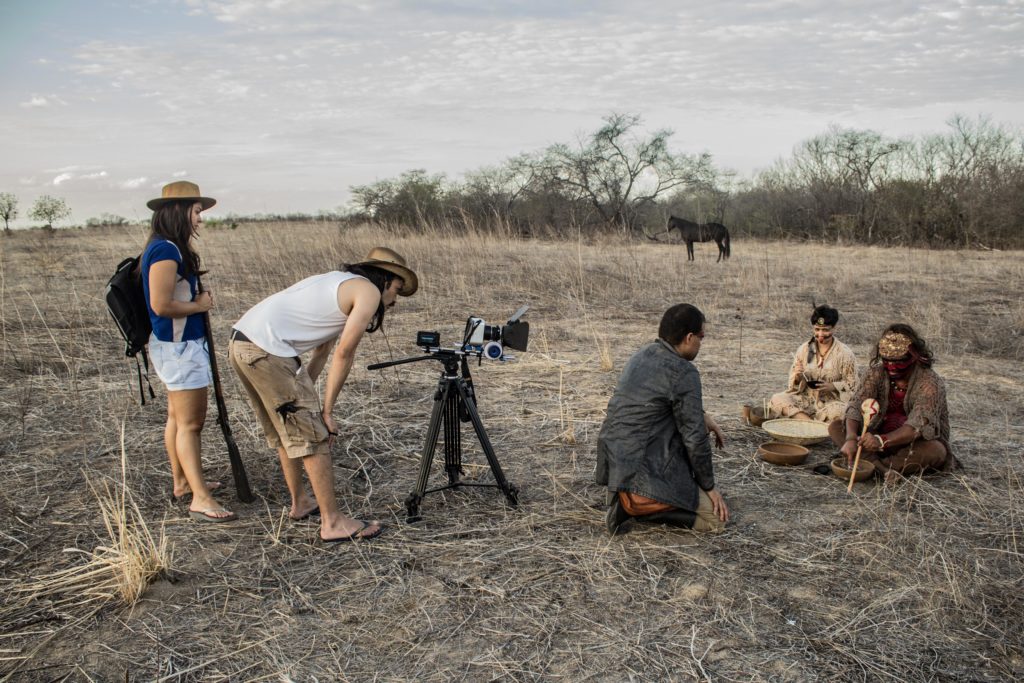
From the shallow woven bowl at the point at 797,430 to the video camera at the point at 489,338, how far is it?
2.05m

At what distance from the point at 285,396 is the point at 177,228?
93 centimetres

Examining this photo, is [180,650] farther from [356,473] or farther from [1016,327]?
[1016,327]

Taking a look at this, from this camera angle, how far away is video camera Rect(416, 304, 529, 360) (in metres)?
3.34

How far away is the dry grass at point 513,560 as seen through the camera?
8.34 feet

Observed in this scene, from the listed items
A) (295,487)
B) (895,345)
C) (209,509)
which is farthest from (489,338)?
(895,345)

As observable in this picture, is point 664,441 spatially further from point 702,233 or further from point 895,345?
point 702,233

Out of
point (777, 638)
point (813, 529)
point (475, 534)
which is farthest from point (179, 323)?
point (813, 529)

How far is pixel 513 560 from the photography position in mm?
3191

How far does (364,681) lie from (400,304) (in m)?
7.62

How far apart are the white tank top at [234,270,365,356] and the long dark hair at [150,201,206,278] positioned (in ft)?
1.58

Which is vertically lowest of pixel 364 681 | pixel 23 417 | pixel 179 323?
pixel 364 681

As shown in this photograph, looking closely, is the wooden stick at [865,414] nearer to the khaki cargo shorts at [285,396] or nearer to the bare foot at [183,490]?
the khaki cargo shorts at [285,396]

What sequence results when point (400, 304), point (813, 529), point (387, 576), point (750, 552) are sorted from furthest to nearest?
point (400, 304) < point (813, 529) < point (750, 552) < point (387, 576)

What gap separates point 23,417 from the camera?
4.93m
